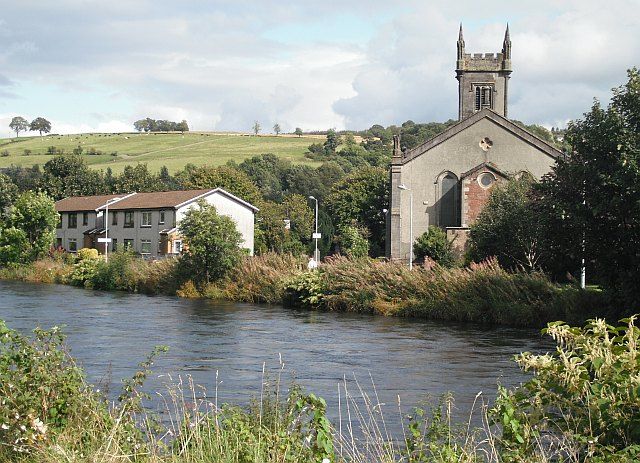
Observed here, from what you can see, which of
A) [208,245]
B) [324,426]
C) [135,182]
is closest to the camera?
[324,426]

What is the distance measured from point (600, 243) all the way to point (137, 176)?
274 feet

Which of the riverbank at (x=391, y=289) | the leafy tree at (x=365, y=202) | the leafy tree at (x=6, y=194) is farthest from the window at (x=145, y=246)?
the leafy tree at (x=365, y=202)

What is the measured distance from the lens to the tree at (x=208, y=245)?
4878cm

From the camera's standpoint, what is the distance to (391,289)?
37.9 metres

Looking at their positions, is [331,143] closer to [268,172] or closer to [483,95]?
[268,172]

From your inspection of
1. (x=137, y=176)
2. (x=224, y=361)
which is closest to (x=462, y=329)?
(x=224, y=361)

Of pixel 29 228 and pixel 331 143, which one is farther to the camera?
pixel 331 143

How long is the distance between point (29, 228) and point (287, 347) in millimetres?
54422

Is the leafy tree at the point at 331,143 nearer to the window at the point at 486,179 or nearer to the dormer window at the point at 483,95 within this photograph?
the dormer window at the point at 483,95

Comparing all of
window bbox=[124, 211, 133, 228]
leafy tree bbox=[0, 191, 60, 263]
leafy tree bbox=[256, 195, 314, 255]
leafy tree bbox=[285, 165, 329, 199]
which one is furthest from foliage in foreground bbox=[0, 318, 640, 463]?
leafy tree bbox=[285, 165, 329, 199]

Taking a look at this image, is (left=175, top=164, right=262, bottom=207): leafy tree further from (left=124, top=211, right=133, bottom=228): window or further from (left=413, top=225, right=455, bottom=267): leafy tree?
(left=413, top=225, right=455, bottom=267): leafy tree

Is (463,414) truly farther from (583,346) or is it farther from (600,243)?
(600,243)

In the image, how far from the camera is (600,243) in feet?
93.6

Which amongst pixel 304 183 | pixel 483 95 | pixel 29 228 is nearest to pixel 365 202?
pixel 483 95
